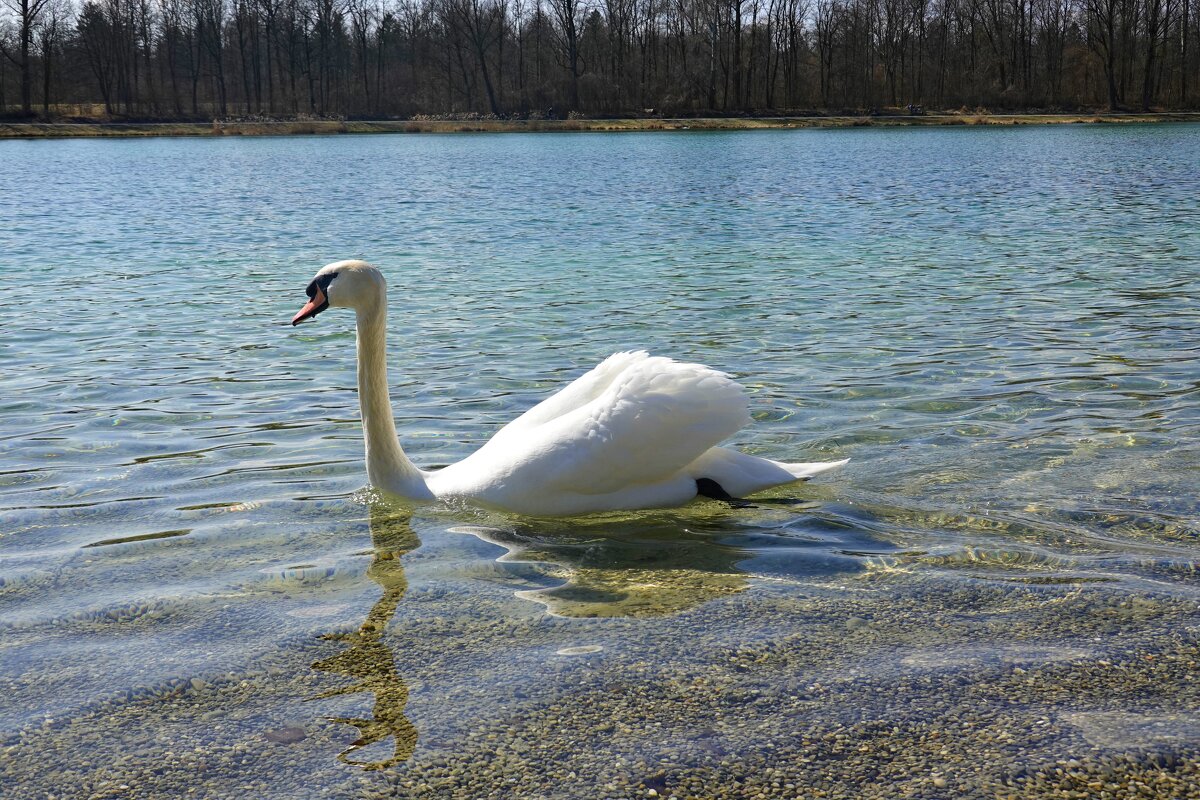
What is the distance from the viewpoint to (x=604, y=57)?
8638 centimetres

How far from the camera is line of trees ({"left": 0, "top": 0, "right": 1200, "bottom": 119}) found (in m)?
69.1

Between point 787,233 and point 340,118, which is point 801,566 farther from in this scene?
A: point 340,118

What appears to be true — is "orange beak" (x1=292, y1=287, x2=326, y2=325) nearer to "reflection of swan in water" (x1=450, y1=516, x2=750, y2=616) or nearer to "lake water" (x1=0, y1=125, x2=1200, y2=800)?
"lake water" (x1=0, y1=125, x2=1200, y2=800)

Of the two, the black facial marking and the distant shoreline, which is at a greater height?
the distant shoreline

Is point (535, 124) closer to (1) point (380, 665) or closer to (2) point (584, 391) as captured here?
(2) point (584, 391)

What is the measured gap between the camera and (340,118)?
7338cm

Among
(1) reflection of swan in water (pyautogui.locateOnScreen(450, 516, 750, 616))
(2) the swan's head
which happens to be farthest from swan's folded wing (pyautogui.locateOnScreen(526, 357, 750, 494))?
(2) the swan's head

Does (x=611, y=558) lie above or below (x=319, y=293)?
below

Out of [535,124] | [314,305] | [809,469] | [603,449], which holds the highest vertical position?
[535,124]

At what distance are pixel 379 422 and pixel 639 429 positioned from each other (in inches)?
47.7

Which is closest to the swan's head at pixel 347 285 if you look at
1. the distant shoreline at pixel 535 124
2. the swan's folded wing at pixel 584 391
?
the swan's folded wing at pixel 584 391

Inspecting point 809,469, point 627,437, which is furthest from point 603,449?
point 809,469

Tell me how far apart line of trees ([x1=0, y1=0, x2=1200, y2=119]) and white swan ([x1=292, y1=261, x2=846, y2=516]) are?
6548 centimetres

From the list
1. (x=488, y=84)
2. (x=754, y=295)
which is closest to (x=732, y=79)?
(x=488, y=84)
